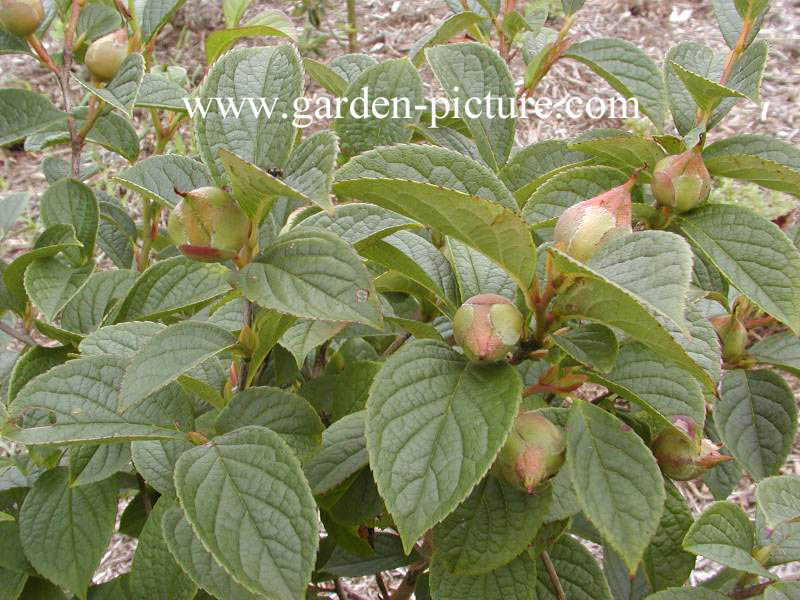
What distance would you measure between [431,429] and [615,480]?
0.65 feet

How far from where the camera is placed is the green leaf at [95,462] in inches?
39.3

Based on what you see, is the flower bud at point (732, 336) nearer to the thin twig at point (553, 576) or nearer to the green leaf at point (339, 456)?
the thin twig at point (553, 576)

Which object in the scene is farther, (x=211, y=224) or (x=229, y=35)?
(x=229, y=35)

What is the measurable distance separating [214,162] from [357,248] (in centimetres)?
17

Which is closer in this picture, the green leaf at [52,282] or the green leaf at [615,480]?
the green leaf at [615,480]

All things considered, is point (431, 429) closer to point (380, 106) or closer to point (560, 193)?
point (560, 193)

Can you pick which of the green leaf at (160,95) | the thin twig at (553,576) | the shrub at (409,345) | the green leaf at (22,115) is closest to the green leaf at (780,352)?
the shrub at (409,345)

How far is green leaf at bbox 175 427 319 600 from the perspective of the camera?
763 millimetres

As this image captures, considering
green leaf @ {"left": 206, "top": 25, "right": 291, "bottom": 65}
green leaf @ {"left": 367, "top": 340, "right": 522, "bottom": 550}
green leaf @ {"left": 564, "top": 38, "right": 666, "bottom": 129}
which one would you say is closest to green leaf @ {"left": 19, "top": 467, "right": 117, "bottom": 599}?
green leaf @ {"left": 367, "top": 340, "right": 522, "bottom": 550}

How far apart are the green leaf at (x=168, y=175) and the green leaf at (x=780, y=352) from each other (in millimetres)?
821

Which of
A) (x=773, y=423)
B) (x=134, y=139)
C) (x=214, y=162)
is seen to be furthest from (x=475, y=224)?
(x=134, y=139)

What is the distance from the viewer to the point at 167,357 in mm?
774

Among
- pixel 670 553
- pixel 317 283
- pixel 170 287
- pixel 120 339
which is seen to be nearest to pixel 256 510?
pixel 317 283

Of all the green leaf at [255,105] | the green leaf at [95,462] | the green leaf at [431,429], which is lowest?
the green leaf at [95,462]
